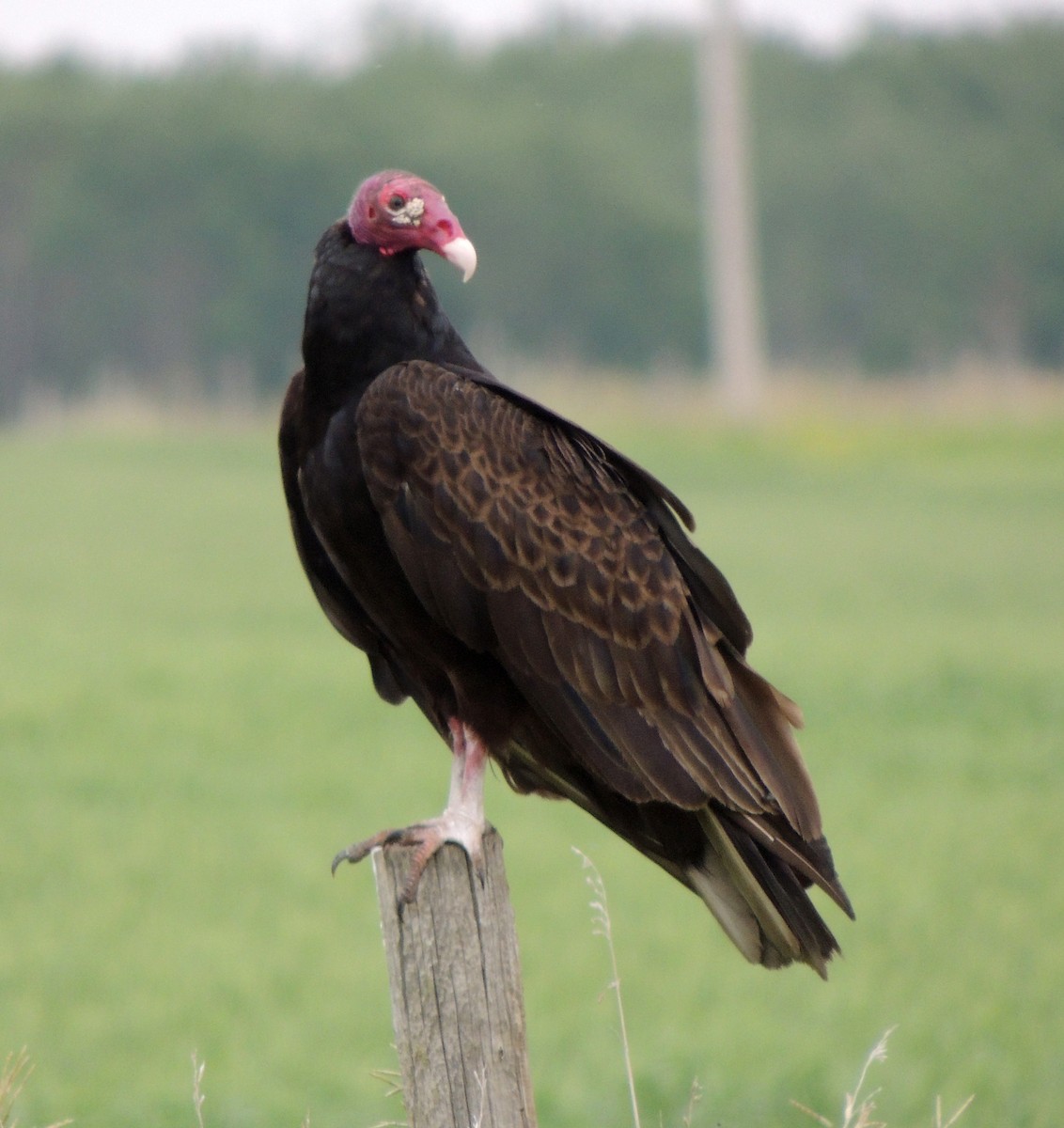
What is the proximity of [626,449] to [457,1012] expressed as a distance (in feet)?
48.5

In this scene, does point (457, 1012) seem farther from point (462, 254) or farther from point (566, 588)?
point (462, 254)

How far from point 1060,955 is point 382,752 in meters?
3.38

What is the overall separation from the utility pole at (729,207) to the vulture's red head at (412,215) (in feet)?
54.6

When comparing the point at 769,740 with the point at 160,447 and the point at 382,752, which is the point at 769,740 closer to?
the point at 382,752

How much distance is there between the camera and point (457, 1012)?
232 centimetres

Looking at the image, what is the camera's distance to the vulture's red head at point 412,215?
2855 millimetres

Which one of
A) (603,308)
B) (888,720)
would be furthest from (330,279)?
(603,308)

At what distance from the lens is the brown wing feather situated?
8.88 feet

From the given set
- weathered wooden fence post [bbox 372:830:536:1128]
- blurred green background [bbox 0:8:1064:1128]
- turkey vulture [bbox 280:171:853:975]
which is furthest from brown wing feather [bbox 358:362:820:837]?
blurred green background [bbox 0:8:1064:1128]

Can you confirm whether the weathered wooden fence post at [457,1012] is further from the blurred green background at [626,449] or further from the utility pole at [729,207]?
the utility pole at [729,207]

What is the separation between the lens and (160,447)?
20.5 metres

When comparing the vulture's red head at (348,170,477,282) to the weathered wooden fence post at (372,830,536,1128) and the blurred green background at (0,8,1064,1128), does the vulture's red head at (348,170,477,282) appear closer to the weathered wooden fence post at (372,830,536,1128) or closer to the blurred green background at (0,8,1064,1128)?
the weathered wooden fence post at (372,830,536,1128)

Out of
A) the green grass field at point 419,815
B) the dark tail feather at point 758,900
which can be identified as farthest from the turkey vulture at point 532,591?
the green grass field at point 419,815

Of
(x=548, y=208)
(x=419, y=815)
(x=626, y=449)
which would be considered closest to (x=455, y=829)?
(x=419, y=815)
